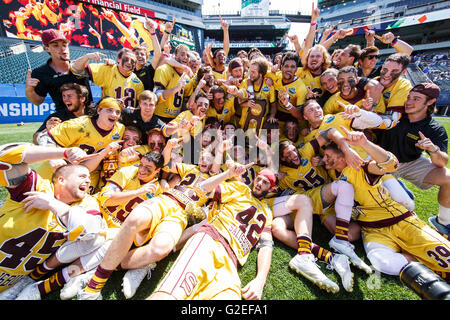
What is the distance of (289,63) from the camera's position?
4.16m

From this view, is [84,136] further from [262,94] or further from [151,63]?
[262,94]

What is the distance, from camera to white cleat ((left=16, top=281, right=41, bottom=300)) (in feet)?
6.27

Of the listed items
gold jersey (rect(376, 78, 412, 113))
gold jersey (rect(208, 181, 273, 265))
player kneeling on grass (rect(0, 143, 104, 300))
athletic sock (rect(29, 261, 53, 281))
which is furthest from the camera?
gold jersey (rect(376, 78, 412, 113))

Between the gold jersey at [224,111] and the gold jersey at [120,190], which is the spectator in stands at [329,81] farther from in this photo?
the gold jersey at [120,190]

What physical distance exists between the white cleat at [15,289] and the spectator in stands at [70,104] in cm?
216

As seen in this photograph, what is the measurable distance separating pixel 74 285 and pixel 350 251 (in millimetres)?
2961

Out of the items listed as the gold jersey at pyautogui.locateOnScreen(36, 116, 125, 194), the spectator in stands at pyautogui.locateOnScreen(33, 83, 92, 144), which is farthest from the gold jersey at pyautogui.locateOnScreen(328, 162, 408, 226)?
the spectator in stands at pyautogui.locateOnScreen(33, 83, 92, 144)

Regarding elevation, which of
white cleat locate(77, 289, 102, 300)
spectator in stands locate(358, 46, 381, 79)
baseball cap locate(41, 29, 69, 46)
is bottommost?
white cleat locate(77, 289, 102, 300)

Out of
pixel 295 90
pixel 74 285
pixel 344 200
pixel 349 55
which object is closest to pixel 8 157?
pixel 74 285

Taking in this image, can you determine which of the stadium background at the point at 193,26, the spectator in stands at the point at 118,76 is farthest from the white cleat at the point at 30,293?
the stadium background at the point at 193,26

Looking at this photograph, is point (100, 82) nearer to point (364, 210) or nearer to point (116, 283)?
point (116, 283)

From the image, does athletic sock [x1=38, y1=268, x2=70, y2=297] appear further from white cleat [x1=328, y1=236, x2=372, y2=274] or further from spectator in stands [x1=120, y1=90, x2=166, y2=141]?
white cleat [x1=328, y1=236, x2=372, y2=274]

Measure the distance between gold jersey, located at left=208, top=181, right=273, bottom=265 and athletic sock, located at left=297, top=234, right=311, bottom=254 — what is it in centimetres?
38
